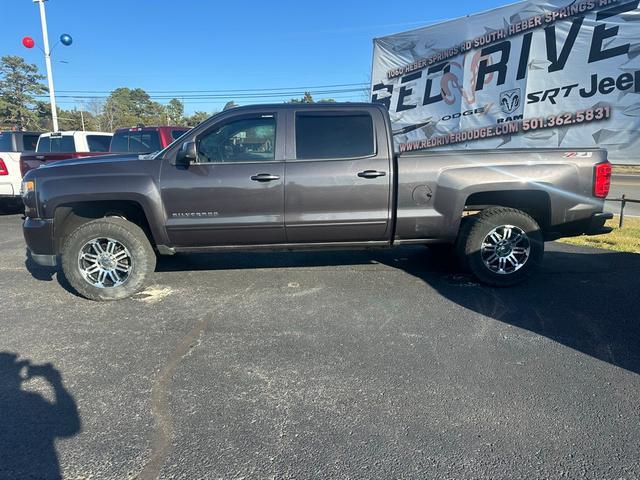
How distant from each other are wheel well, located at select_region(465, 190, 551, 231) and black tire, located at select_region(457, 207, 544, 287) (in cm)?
14

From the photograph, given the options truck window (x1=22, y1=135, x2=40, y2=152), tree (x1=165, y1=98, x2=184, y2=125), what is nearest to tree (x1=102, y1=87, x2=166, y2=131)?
tree (x1=165, y1=98, x2=184, y2=125)

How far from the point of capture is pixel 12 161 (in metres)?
9.04

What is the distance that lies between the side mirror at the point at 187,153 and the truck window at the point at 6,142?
8219 millimetres

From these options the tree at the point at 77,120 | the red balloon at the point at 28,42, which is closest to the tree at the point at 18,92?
the tree at the point at 77,120

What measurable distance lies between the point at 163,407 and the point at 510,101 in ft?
26.8

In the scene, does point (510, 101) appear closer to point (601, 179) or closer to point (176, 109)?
point (601, 179)

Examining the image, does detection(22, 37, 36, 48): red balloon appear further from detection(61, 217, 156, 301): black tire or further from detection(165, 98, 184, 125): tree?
detection(165, 98, 184, 125): tree

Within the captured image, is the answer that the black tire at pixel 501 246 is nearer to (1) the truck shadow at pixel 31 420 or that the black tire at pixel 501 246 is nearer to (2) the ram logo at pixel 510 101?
(1) the truck shadow at pixel 31 420

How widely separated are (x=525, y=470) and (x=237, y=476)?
1.42m

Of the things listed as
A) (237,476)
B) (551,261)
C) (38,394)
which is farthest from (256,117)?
(551,261)

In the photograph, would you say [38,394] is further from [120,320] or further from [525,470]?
[525,470]

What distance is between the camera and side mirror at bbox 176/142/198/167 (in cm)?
413

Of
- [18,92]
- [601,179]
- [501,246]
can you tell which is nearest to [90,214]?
[501,246]

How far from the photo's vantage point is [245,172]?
14.2 feet
